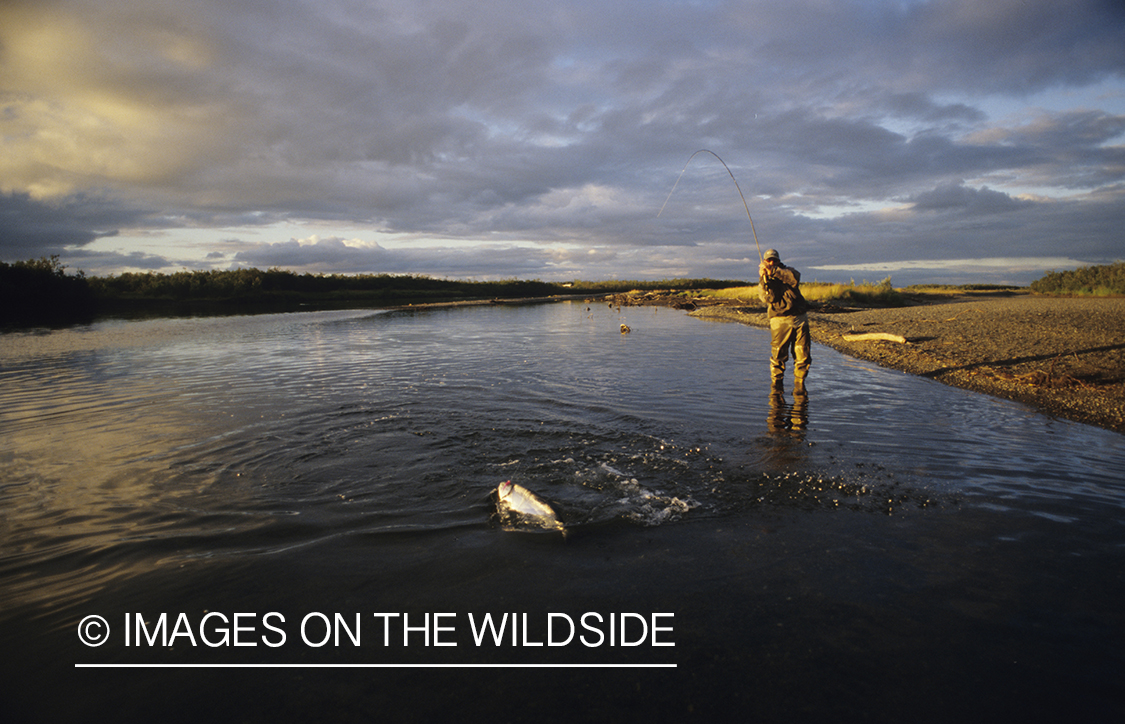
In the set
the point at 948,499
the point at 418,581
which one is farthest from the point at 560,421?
the point at 948,499

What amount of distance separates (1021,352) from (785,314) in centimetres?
739

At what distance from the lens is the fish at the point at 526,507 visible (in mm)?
5145

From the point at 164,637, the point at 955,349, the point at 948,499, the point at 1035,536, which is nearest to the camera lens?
the point at 164,637

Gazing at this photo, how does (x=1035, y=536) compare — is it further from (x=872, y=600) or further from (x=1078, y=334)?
(x=1078, y=334)

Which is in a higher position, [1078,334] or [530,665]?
[1078,334]

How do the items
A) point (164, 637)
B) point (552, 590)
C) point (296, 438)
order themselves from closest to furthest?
point (164, 637) → point (552, 590) → point (296, 438)

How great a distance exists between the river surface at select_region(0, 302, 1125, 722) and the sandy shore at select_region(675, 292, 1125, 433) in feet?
5.30

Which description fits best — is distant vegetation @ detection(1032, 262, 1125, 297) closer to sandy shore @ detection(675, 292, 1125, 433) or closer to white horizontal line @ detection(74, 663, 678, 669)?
sandy shore @ detection(675, 292, 1125, 433)

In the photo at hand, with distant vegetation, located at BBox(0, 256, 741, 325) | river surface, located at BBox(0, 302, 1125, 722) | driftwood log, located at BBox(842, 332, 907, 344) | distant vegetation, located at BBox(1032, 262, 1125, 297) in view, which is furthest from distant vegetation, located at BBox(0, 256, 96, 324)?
distant vegetation, located at BBox(1032, 262, 1125, 297)

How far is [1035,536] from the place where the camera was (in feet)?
15.5

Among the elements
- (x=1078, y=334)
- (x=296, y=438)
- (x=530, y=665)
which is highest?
(x=1078, y=334)

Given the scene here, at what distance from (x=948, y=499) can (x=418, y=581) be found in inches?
223

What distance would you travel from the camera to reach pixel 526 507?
527 centimetres

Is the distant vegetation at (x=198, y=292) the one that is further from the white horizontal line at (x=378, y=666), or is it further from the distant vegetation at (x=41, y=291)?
the white horizontal line at (x=378, y=666)
